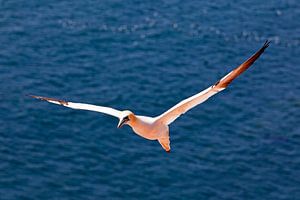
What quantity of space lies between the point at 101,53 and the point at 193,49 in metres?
7.16

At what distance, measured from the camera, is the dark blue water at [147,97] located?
1987 inches

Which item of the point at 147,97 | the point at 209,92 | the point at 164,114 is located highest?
the point at 147,97

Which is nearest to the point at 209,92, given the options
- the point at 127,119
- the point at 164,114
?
the point at 164,114

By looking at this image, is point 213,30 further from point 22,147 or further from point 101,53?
point 22,147

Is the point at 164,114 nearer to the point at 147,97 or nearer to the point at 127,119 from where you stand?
the point at 127,119

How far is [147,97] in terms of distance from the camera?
5534cm

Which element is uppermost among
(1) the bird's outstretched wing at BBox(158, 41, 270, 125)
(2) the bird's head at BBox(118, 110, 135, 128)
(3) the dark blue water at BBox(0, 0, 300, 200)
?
(3) the dark blue water at BBox(0, 0, 300, 200)

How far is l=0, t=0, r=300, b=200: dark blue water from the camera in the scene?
50469 millimetres

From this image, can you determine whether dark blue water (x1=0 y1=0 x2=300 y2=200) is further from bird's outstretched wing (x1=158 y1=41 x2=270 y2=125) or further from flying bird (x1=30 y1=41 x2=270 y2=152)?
bird's outstretched wing (x1=158 y1=41 x2=270 y2=125)

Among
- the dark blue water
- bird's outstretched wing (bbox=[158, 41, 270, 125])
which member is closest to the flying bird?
bird's outstretched wing (bbox=[158, 41, 270, 125])

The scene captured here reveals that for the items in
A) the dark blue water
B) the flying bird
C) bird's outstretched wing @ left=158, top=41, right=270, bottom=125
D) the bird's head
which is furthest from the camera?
the dark blue water

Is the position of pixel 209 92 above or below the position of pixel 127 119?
above

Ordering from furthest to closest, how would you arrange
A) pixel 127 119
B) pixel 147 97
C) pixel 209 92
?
1. pixel 147 97
2. pixel 127 119
3. pixel 209 92

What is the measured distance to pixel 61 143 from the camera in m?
52.8
